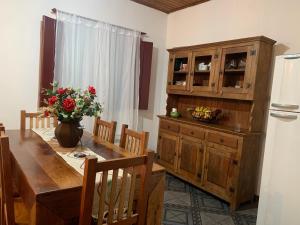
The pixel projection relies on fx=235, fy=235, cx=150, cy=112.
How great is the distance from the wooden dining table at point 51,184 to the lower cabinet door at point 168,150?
62.1 inches

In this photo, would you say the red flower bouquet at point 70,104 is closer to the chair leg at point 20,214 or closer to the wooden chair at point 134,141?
the wooden chair at point 134,141

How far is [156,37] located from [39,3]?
6.37 feet

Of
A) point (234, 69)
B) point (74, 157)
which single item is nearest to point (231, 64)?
point (234, 69)

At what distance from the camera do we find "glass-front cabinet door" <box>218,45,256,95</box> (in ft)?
8.73

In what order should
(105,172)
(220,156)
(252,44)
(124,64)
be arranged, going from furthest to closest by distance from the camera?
1. (124,64)
2. (220,156)
3. (252,44)
4. (105,172)

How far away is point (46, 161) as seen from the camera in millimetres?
1569

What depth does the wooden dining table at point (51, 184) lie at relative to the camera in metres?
1.15

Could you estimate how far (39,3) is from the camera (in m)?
3.07

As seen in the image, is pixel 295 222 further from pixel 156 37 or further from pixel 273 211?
pixel 156 37

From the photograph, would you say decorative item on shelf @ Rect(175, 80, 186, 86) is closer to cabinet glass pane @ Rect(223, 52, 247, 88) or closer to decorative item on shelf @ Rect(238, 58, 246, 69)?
cabinet glass pane @ Rect(223, 52, 247, 88)

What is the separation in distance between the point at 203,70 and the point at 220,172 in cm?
139

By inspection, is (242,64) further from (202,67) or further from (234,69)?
(202,67)

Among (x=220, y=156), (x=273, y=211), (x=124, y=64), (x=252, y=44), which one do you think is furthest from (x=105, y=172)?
(x=124, y=64)

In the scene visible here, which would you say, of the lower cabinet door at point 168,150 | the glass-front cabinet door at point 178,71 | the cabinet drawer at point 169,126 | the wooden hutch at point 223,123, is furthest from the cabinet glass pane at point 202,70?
the lower cabinet door at point 168,150
